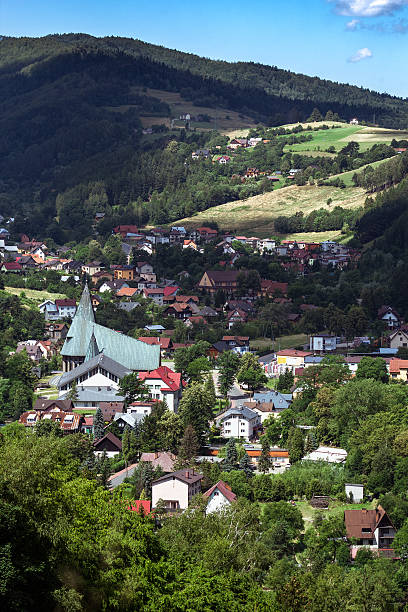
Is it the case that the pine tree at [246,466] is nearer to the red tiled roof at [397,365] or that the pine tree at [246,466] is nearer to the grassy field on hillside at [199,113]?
the red tiled roof at [397,365]

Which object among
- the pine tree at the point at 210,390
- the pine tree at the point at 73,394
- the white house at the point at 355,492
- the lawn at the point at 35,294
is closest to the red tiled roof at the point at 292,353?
the pine tree at the point at 210,390

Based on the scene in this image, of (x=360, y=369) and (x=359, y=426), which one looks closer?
(x=359, y=426)

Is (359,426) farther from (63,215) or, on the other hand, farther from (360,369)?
(63,215)

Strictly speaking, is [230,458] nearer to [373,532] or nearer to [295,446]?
[295,446]

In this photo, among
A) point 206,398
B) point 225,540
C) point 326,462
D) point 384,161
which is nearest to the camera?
point 225,540

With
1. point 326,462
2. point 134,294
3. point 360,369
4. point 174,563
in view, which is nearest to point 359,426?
point 326,462

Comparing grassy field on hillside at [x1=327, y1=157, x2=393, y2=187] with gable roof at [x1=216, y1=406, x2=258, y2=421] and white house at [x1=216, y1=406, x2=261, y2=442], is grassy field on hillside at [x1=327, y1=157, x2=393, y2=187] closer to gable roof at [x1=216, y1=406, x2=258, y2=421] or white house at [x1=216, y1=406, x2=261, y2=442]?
gable roof at [x1=216, y1=406, x2=258, y2=421]

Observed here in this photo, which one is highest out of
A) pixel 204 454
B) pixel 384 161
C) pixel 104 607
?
pixel 384 161

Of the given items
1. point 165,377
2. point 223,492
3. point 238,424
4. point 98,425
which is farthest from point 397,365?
point 223,492
